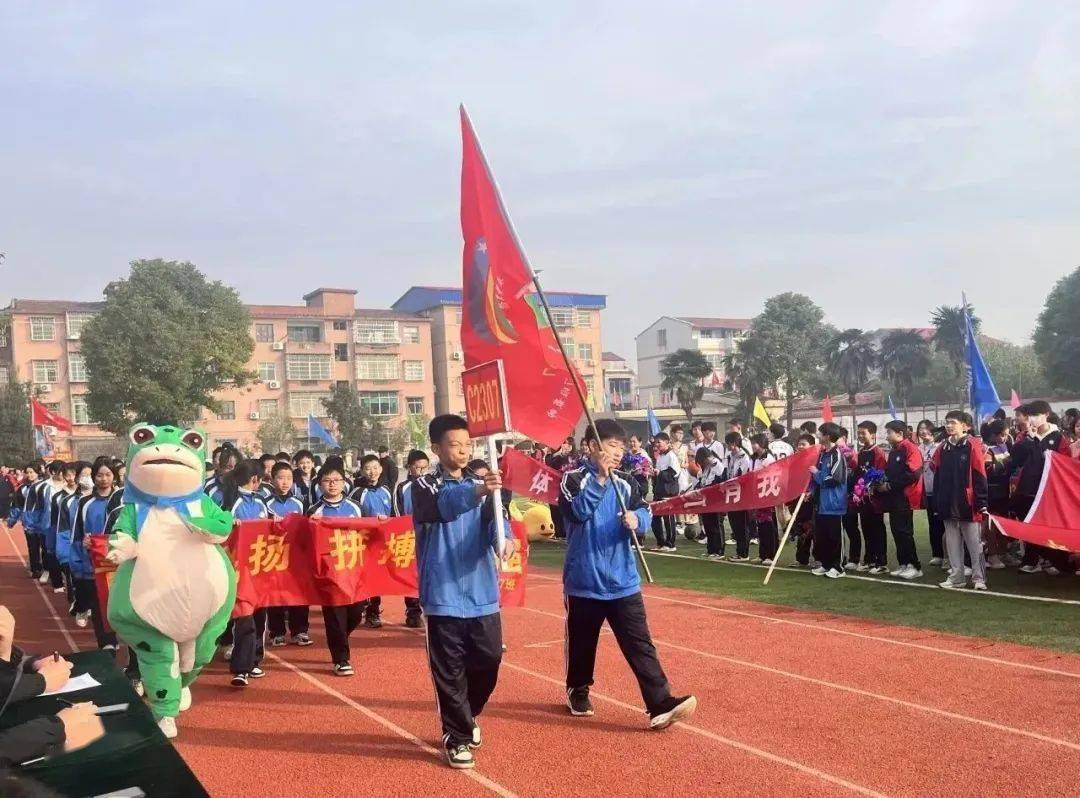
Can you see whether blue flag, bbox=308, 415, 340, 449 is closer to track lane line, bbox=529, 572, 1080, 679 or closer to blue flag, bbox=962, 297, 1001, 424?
blue flag, bbox=962, 297, 1001, 424

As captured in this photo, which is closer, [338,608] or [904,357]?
[338,608]

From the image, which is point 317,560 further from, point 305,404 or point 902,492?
point 305,404

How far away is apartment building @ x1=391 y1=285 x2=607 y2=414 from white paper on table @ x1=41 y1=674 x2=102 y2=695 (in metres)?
53.8

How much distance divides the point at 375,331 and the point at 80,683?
54500 millimetres

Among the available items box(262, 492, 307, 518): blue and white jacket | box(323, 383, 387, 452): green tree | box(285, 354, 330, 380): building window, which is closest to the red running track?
box(262, 492, 307, 518): blue and white jacket

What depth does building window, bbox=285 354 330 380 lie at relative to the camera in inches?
2185

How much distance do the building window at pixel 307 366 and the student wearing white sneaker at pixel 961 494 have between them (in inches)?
1947

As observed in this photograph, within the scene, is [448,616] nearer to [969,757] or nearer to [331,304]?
[969,757]

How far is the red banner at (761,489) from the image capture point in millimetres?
10828

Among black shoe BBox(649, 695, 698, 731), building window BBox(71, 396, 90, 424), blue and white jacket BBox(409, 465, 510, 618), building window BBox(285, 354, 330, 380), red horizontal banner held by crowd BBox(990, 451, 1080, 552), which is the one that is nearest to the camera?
blue and white jacket BBox(409, 465, 510, 618)

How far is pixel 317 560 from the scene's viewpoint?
24.7 ft

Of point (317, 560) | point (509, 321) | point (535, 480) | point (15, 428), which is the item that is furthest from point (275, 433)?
point (509, 321)

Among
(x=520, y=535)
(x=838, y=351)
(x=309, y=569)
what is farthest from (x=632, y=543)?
(x=838, y=351)

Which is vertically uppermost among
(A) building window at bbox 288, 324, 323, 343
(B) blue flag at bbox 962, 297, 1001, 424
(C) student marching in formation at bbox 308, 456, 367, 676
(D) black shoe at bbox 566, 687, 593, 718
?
(A) building window at bbox 288, 324, 323, 343
